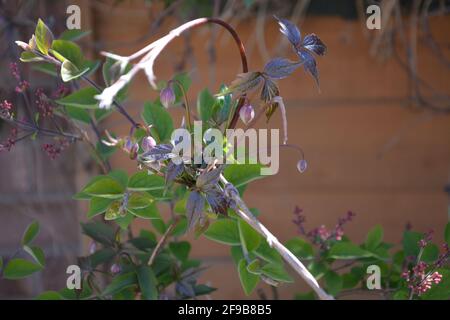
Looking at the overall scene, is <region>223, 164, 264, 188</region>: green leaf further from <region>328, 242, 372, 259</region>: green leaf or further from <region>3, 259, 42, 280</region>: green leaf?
<region>3, 259, 42, 280</region>: green leaf

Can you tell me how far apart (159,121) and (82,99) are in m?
0.12

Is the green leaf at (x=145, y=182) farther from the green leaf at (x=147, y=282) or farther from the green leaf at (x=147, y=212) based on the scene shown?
the green leaf at (x=147, y=282)

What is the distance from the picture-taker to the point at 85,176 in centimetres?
171

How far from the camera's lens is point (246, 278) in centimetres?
90

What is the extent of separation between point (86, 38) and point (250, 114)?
992 mm

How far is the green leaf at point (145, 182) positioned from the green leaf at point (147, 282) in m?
0.18

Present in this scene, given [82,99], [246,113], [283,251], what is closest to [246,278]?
[283,251]

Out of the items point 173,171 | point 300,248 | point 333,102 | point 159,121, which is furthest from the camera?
point 333,102

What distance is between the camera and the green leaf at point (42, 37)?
823 millimetres

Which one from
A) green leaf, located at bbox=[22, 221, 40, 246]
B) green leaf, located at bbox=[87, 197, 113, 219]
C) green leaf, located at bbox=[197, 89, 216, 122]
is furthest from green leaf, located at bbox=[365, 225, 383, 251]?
green leaf, located at bbox=[22, 221, 40, 246]

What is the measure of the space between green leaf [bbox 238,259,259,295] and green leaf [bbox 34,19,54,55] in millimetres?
393

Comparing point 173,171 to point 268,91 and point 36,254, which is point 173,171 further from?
point 36,254
